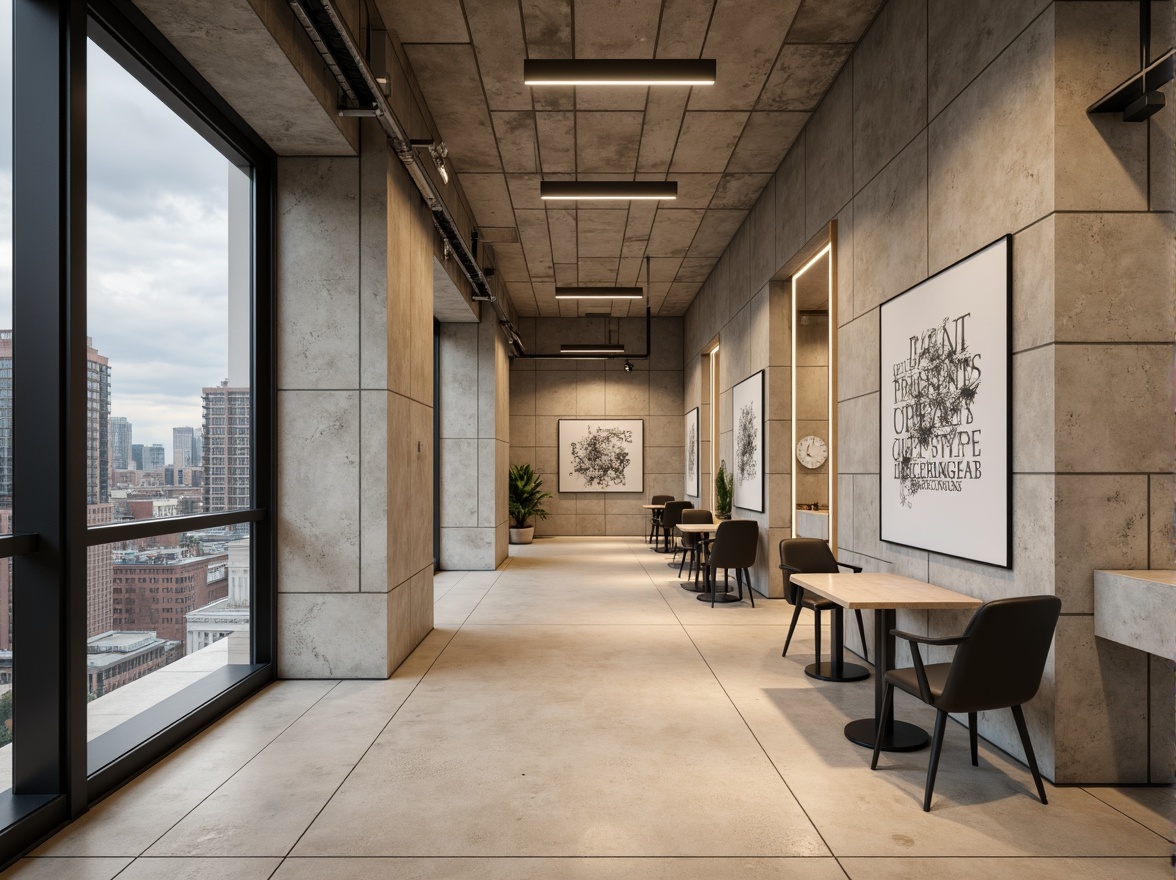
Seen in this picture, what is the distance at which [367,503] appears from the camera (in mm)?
4836

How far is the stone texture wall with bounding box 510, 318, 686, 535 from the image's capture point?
14.5 m

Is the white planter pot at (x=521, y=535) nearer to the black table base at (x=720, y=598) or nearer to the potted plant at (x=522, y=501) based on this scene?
the potted plant at (x=522, y=501)

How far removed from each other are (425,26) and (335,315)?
6.34ft

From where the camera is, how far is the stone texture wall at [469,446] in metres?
10.2

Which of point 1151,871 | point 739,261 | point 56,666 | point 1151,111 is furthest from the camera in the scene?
point 739,261

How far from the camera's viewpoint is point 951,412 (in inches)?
156

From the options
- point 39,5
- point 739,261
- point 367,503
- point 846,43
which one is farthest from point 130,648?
point 739,261

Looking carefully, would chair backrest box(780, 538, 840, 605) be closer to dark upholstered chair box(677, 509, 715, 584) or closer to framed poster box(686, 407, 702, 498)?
dark upholstered chair box(677, 509, 715, 584)

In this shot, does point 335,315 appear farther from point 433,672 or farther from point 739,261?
point 739,261

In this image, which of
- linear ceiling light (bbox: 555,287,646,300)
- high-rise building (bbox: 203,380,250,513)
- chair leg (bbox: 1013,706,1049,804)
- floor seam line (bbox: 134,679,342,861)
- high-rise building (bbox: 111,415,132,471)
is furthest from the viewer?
linear ceiling light (bbox: 555,287,646,300)

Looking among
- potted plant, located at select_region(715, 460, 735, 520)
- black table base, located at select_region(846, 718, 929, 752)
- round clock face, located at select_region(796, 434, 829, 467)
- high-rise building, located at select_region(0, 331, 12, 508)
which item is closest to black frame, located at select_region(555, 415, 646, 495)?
potted plant, located at select_region(715, 460, 735, 520)

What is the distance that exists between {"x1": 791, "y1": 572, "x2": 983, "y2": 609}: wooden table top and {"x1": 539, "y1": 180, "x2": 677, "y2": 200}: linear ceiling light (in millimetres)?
3541

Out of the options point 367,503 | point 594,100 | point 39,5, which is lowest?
point 367,503

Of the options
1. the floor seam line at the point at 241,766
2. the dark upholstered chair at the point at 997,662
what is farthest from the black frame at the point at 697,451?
the dark upholstered chair at the point at 997,662
